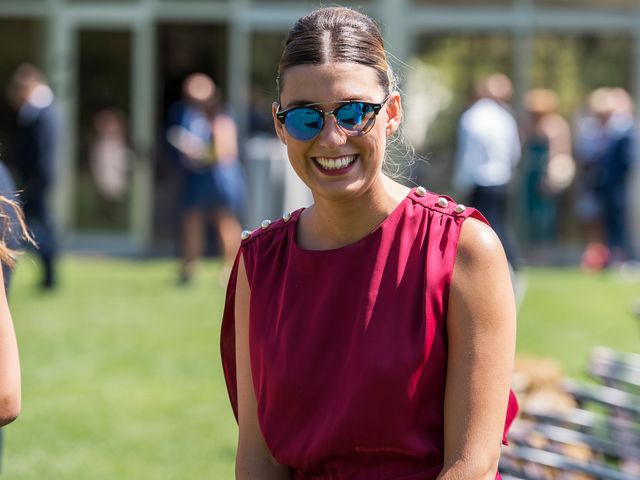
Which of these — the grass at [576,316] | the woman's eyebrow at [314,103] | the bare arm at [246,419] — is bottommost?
the grass at [576,316]

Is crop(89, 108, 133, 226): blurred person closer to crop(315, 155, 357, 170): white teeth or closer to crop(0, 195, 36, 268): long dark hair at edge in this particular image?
crop(0, 195, 36, 268): long dark hair at edge

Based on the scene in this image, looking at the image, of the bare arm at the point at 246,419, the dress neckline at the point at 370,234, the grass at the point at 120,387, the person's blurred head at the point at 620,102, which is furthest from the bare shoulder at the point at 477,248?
the person's blurred head at the point at 620,102

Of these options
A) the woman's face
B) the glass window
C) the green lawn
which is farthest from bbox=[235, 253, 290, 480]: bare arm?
the glass window

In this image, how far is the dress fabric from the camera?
8.68 ft

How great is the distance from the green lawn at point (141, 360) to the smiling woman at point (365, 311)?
356cm

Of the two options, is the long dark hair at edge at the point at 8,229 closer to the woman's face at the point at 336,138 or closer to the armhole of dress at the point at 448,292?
the woman's face at the point at 336,138

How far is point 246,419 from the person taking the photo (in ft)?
9.50

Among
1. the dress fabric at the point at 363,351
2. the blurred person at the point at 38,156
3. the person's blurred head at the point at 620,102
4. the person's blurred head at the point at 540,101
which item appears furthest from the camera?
the person's blurred head at the point at 540,101

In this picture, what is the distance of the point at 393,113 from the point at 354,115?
0.18m

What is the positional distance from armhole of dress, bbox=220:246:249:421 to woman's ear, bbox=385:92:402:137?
445 millimetres

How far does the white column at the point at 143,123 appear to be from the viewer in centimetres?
1820

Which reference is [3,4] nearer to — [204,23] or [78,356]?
[204,23]

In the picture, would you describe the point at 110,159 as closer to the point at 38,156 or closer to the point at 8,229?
the point at 38,156

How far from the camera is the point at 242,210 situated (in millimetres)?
17016
